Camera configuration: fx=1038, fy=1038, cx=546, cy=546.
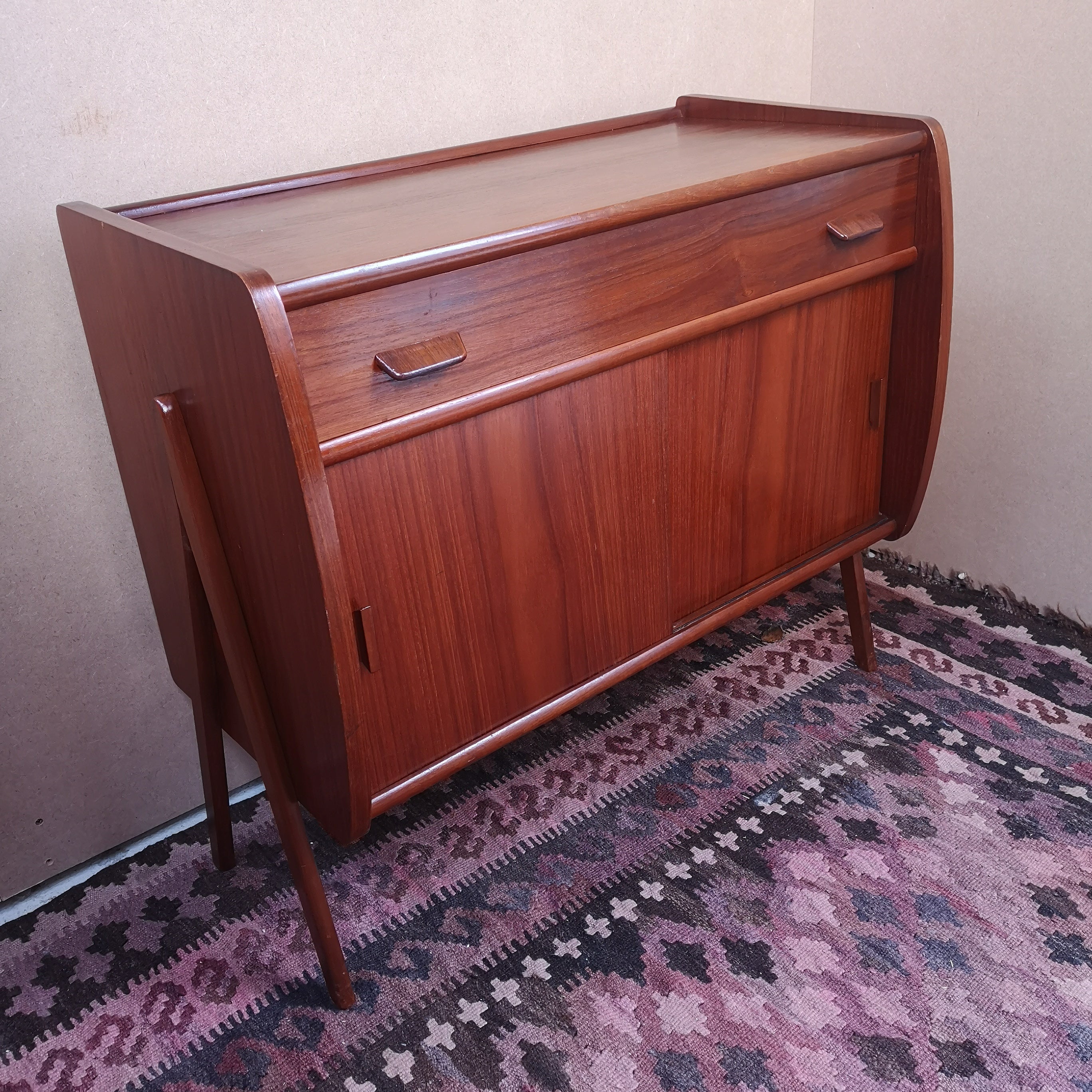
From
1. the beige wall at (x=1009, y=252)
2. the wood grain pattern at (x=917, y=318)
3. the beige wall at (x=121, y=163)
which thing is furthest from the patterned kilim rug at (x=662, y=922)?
the wood grain pattern at (x=917, y=318)

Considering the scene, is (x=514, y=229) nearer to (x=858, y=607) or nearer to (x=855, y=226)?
(x=855, y=226)

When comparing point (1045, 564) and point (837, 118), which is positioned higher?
point (837, 118)

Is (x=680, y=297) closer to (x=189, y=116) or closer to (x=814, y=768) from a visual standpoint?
(x=189, y=116)

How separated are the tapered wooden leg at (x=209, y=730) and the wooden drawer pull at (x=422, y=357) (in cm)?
36

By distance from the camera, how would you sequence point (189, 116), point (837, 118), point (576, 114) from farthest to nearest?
1. point (576, 114)
2. point (837, 118)
3. point (189, 116)

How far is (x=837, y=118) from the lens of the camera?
1.53 metres

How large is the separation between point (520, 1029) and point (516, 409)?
745mm

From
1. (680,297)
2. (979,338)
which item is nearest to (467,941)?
(680,297)

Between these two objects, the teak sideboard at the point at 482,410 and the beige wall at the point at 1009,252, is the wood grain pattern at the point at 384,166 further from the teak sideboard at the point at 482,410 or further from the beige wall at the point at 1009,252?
the beige wall at the point at 1009,252

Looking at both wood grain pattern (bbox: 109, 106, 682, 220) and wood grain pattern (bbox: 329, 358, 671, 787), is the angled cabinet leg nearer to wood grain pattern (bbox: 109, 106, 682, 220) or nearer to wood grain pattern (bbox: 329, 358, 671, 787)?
wood grain pattern (bbox: 329, 358, 671, 787)

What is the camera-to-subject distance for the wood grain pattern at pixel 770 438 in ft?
4.39

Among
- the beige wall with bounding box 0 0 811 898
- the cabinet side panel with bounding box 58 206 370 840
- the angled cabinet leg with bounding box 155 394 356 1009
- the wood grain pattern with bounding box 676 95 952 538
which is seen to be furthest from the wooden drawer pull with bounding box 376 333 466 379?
the wood grain pattern with bounding box 676 95 952 538

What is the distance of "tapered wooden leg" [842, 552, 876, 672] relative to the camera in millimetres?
1808

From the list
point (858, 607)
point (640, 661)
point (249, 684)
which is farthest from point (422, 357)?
point (858, 607)
